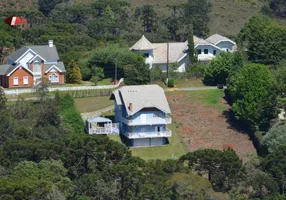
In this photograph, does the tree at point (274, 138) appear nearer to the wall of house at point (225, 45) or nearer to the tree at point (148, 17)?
the wall of house at point (225, 45)

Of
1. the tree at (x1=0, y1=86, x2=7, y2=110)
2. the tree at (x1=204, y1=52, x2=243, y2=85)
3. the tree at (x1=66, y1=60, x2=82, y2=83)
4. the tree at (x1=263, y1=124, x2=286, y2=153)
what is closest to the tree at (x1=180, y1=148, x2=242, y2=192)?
the tree at (x1=263, y1=124, x2=286, y2=153)

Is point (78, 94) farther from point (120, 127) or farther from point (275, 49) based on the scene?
point (275, 49)

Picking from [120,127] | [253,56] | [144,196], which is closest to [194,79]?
[253,56]

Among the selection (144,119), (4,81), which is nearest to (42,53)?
(4,81)

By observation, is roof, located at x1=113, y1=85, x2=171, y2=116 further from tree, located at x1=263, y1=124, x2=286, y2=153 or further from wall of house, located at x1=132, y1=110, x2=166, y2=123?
tree, located at x1=263, y1=124, x2=286, y2=153

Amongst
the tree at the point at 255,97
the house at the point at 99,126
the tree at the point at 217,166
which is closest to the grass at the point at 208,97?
the tree at the point at 255,97

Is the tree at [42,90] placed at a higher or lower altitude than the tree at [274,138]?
higher

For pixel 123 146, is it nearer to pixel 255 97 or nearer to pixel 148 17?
pixel 255 97
